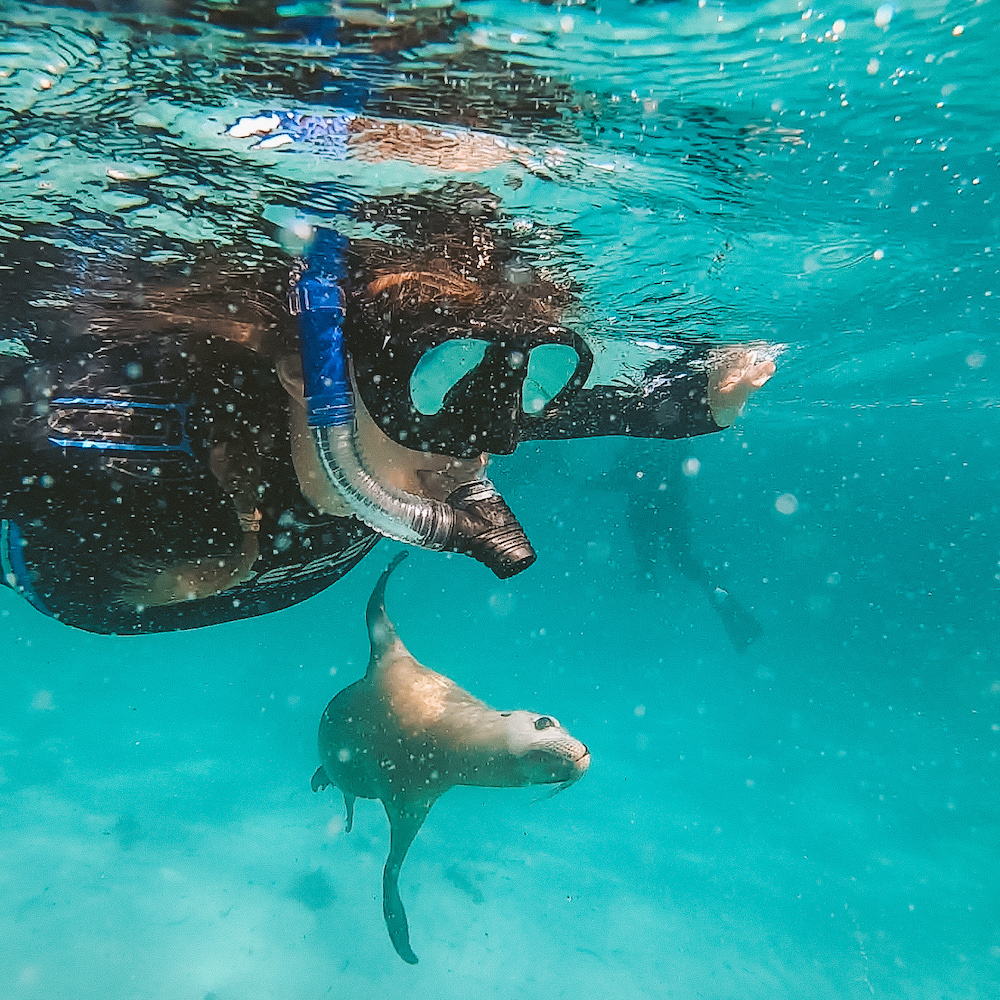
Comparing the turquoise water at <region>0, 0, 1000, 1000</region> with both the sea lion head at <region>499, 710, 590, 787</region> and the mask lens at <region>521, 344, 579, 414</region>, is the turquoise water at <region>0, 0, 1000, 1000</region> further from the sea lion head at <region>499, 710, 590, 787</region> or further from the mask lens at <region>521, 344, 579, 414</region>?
the sea lion head at <region>499, 710, 590, 787</region>

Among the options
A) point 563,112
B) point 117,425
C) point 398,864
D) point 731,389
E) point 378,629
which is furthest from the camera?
point 378,629

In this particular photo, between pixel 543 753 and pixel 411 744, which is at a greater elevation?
pixel 543 753

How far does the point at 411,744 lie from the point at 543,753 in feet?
5.96

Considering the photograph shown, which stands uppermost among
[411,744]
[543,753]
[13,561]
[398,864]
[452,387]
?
[452,387]

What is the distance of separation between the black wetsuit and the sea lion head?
3409 millimetres

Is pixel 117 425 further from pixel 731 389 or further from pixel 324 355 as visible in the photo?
pixel 731 389

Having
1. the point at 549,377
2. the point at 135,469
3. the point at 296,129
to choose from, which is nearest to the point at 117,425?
the point at 135,469

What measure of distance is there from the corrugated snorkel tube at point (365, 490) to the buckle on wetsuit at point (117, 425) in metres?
1.07

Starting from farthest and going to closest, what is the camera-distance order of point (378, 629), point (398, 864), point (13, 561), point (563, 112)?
point (378, 629), point (398, 864), point (563, 112), point (13, 561)

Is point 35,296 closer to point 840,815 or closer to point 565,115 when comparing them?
point 565,115

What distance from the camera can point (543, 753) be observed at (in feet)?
22.8

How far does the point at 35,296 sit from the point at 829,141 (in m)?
7.76

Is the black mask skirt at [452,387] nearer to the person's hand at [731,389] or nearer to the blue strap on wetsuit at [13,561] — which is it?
the person's hand at [731,389]

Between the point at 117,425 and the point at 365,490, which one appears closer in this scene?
the point at 365,490
